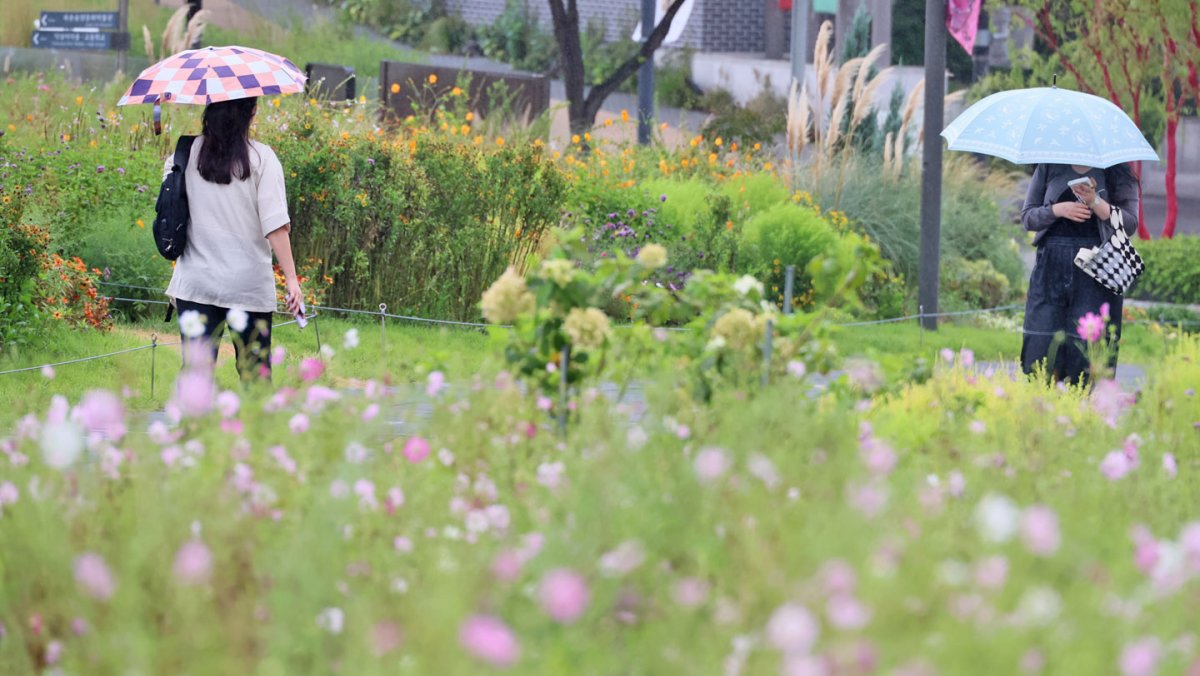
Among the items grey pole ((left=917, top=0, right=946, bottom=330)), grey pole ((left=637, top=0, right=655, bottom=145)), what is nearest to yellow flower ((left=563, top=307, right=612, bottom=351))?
grey pole ((left=917, top=0, right=946, bottom=330))

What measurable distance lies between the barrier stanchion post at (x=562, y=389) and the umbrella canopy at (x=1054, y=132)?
122 inches

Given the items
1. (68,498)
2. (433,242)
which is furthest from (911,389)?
(433,242)

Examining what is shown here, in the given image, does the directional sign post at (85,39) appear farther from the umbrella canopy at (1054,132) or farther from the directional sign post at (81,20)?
the umbrella canopy at (1054,132)

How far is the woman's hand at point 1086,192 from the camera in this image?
7.15 metres

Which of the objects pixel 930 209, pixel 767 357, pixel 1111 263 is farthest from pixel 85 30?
pixel 767 357

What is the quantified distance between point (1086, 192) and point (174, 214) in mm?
3845

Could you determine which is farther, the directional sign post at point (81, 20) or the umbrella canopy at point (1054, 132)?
the directional sign post at point (81, 20)

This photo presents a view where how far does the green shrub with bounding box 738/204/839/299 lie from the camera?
1233 cm

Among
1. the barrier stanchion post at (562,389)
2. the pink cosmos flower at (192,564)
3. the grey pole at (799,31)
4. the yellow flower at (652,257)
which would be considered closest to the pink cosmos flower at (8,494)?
the pink cosmos flower at (192,564)

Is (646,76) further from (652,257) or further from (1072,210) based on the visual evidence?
(652,257)

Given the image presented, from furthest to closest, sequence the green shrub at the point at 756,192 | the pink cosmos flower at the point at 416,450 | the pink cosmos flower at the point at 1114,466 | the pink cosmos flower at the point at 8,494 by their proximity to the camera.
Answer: the green shrub at the point at 756,192 → the pink cosmos flower at the point at 1114,466 → the pink cosmos flower at the point at 416,450 → the pink cosmos flower at the point at 8,494

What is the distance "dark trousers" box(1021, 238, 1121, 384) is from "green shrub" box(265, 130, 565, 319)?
4193 millimetres

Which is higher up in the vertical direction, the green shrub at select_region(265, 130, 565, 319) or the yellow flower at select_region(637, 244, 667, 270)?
the yellow flower at select_region(637, 244, 667, 270)

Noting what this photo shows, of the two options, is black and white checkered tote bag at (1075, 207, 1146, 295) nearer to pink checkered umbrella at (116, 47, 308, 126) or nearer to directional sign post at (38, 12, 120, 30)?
pink checkered umbrella at (116, 47, 308, 126)
